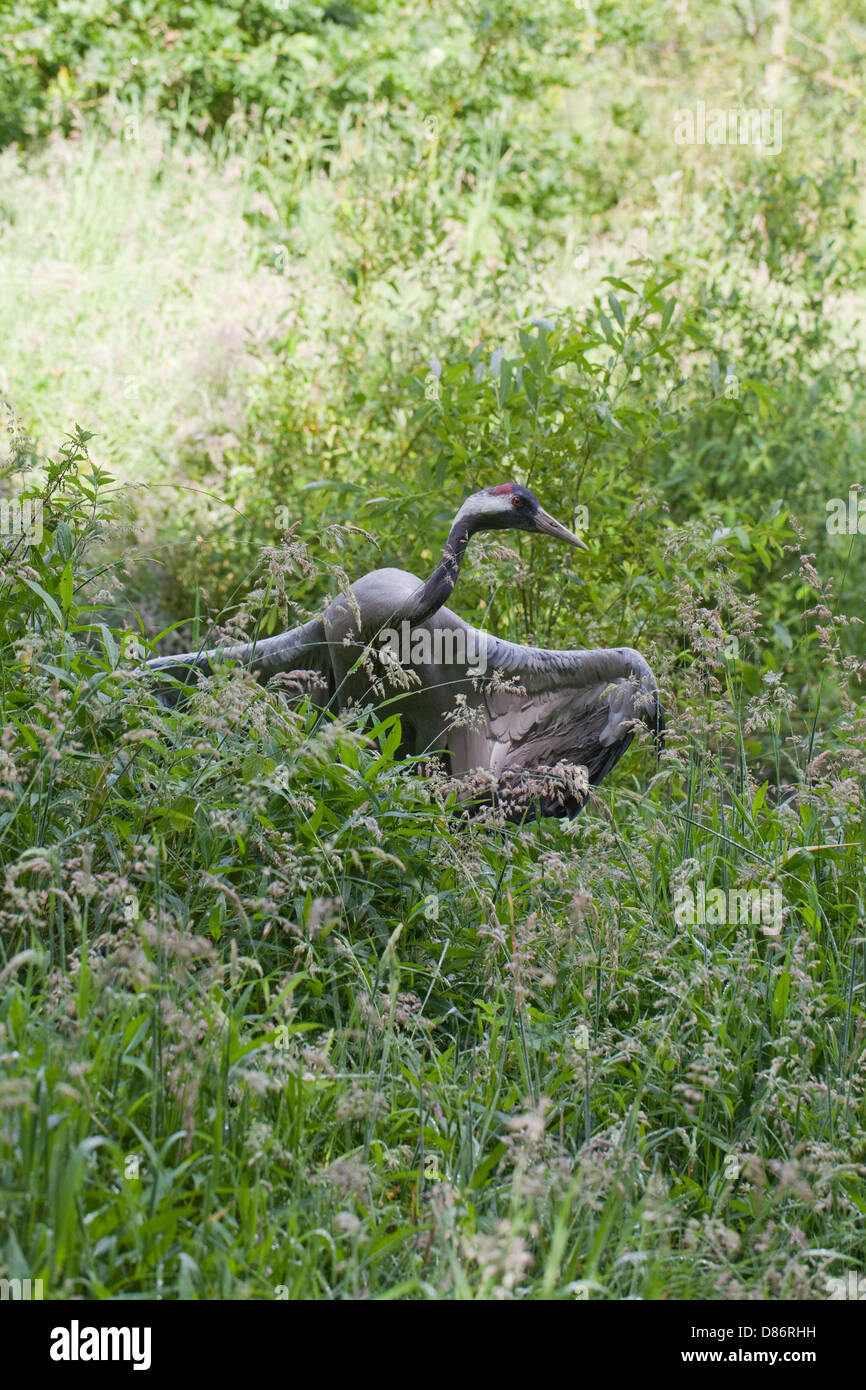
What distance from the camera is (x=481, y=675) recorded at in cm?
322

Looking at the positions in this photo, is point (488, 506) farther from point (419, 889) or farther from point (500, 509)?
point (419, 889)

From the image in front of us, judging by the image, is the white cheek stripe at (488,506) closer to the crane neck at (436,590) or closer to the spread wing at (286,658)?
the crane neck at (436,590)

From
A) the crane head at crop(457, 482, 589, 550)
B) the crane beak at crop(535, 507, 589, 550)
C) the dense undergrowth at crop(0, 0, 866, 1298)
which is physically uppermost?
the crane head at crop(457, 482, 589, 550)

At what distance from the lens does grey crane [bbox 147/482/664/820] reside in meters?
3.26

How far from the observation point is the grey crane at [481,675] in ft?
10.7

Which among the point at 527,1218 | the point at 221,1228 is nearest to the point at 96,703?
the point at 221,1228

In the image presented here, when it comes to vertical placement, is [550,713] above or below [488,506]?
below

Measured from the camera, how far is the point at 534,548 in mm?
4406

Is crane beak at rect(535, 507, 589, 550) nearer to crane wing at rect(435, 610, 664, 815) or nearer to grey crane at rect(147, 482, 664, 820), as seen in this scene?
grey crane at rect(147, 482, 664, 820)

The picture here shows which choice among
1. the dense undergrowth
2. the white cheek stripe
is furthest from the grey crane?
the dense undergrowth

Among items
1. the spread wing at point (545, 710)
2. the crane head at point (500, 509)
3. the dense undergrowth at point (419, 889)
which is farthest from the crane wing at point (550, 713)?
the crane head at point (500, 509)

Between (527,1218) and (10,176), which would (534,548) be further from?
(10,176)

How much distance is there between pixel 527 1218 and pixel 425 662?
1.56m

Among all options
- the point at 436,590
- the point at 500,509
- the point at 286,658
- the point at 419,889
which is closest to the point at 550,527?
the point at 500,509
